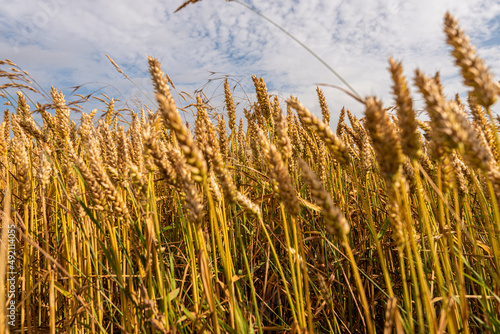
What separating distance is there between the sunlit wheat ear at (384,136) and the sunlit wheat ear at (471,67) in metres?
0.25

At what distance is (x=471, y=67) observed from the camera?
74 centimetres

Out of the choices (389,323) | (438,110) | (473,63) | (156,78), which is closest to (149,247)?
(156,78)

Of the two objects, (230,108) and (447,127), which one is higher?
(230,108)

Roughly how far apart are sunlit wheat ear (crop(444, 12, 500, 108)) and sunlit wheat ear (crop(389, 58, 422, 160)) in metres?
0.18

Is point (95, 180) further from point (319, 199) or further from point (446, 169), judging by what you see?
point (446, 169)

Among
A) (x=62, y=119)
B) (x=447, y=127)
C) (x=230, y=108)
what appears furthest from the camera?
(x=230, y=108)

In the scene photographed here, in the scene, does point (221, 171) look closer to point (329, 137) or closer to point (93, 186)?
point (329, 137)

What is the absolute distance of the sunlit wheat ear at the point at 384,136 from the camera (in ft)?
2.27

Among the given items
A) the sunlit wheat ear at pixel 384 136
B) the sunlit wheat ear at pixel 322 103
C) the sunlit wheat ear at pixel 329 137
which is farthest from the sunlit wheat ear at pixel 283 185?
the sunlit wheat ear at pixel 322 103

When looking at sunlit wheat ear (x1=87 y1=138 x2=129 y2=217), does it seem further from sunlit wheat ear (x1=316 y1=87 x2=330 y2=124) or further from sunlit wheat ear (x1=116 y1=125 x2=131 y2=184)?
sunlit wheat ear (x1=316 y1=87 x2=330 y2=124)

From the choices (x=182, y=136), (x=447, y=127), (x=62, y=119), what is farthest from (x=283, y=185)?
(x=62, y=119)

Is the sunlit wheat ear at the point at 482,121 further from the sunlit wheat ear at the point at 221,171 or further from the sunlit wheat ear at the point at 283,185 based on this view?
the sunlit wheat ear at the point at 221,171

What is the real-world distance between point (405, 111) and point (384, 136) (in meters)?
0.08

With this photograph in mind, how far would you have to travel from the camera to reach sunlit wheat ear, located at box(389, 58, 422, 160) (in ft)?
2.26
